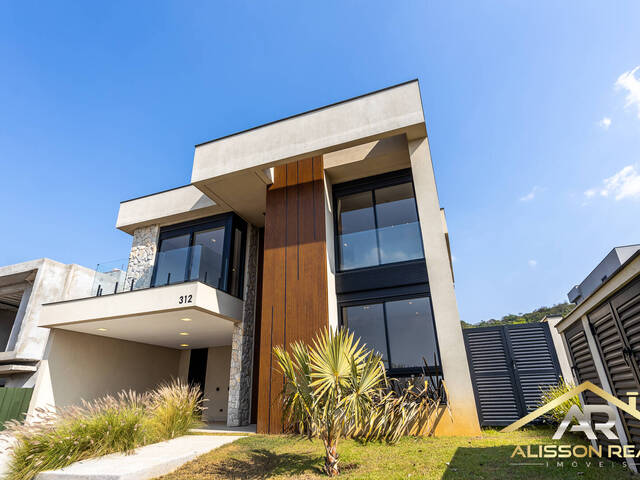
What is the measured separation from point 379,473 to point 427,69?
30.0 feet

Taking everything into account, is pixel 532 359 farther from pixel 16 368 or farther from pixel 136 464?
pixel 16 368

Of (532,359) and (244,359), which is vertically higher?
(244,359)

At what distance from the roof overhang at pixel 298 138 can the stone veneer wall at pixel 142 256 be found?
3.16m

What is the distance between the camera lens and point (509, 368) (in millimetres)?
6441

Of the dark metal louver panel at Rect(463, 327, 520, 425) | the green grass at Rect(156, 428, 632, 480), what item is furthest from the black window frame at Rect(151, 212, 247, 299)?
the dark metal louver panel at Rect(463, 327, 520, 425)

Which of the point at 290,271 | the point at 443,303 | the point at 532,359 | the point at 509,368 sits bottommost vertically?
the point at 509,368

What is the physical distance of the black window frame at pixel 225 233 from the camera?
899cm

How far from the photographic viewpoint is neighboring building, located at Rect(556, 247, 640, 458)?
8.91ft

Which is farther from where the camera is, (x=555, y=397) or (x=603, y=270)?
(x=603, y=270)

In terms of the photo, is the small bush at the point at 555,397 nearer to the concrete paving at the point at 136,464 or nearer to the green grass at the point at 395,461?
the green grass at the point at 395,461

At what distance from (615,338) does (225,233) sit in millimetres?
8779

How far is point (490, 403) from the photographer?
634cm

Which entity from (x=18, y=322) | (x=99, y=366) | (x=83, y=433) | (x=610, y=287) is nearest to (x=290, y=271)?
(x=83, y=433)

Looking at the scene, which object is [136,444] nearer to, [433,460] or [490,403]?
[433,460]
